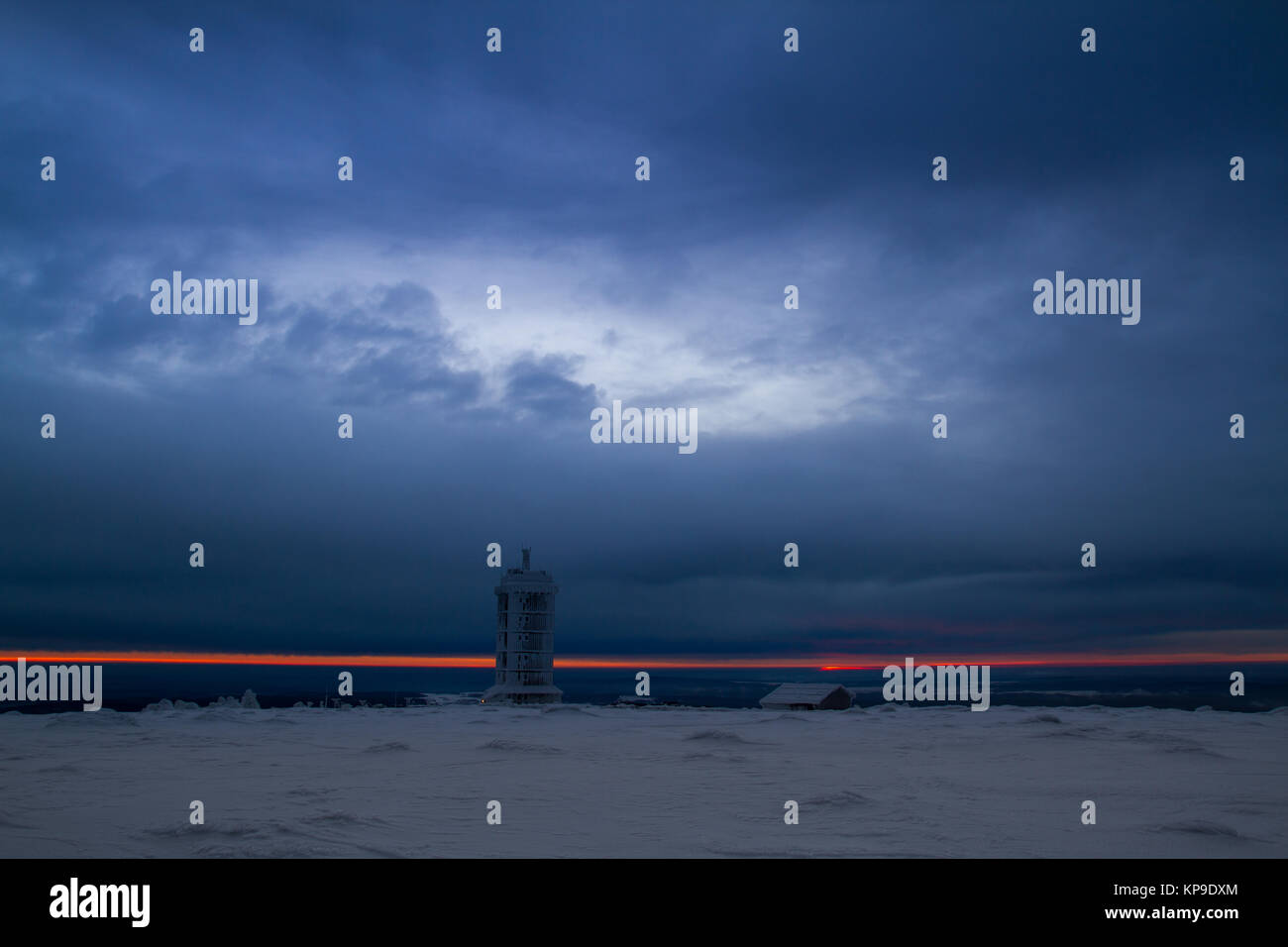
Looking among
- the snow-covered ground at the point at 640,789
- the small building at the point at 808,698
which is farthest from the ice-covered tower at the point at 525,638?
the snow-covered ground at the point at 640,789

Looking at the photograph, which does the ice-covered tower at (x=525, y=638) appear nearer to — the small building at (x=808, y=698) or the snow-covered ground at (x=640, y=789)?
the small building at (x=808, y=698)

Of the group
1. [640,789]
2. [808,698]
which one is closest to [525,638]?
[808,698]

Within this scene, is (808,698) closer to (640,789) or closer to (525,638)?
(525,638)

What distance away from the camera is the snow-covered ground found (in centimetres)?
1303

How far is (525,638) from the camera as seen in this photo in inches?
1741

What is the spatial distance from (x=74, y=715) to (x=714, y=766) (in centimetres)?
1900

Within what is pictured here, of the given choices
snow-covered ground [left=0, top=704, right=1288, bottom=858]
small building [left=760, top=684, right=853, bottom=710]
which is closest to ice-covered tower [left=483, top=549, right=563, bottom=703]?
small building [left=760, top=684, right=853, bottom=710]

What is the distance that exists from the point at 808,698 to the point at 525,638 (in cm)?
1343

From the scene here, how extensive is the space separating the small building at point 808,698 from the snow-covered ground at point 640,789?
13.7 metres

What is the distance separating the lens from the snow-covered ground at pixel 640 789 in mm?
13031

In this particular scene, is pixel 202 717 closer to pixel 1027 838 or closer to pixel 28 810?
pixel 28 810

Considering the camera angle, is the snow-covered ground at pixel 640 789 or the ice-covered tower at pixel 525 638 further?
the ice-covered tower at pixel 525 638
